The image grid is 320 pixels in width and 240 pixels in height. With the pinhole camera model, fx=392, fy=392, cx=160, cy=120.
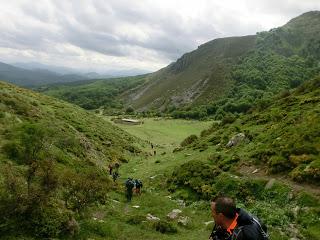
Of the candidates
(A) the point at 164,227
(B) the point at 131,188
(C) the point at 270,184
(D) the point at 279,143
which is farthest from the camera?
(D) the point at 279,143

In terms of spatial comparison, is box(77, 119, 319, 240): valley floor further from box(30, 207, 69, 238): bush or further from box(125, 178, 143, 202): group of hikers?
box(30, 207, 69, 238): bush

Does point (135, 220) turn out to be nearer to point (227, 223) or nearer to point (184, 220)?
point (184, 220)

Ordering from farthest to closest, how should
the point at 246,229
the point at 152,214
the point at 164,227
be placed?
the point at 152,214, the point at 164,227, the point at 246,229

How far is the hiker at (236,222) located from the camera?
23.2ft

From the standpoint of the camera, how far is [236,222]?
7.33m

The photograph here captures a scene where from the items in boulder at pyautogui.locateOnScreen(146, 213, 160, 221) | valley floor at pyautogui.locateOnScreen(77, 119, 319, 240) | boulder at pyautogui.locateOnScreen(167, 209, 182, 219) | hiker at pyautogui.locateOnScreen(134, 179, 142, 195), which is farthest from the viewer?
hiker at pyautogui.locateOnScreen(134, 179, 142, 195)

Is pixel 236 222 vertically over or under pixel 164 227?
over

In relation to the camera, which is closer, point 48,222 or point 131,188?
point 48,222

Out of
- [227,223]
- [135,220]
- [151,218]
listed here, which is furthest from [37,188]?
[227,223]

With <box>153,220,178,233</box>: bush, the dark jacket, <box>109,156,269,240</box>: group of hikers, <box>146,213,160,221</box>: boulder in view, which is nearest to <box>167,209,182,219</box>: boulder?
<box>146,213,160,221</box>: boulder

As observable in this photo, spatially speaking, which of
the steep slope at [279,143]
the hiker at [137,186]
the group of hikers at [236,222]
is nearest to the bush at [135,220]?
A: the hiker at [137,186]

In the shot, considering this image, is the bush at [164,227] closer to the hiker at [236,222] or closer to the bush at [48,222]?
the bush at [48,222]

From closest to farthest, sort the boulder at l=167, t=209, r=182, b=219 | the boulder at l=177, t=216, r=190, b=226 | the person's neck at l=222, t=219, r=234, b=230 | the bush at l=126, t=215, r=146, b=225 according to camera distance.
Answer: the person's neck at l=222, t=219, r=234, b=230, the bush at l=126, t=215, r=146, b=225, the boulder at l=177, t=216, r=190, b=226, the boulder at l=167, t=209, r=182, b=219

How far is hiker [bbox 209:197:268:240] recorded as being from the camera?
7.08 metres
